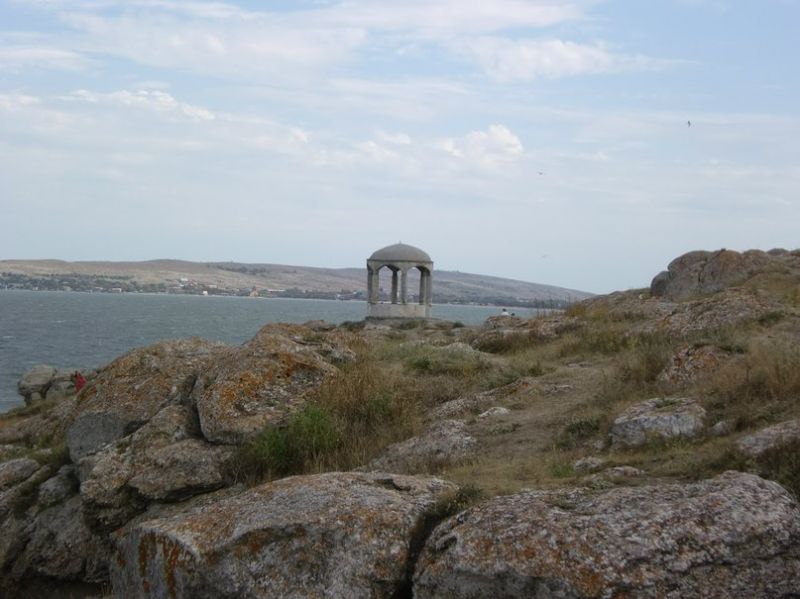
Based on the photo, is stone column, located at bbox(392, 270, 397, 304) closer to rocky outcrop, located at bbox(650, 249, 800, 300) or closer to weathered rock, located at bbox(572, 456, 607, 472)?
rocky outcrop, located at bbox(650, 249, 800, 300)

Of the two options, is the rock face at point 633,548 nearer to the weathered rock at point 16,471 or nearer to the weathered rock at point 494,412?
the weathered rock at point 494,412

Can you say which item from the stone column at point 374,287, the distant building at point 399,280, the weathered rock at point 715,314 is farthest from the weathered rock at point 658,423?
the stone column at point 374,287

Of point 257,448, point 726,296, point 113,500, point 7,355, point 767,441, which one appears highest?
point 726,296

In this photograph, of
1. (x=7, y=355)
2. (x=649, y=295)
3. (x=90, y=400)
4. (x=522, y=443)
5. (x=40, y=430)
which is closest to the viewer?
(x=522, y=443)

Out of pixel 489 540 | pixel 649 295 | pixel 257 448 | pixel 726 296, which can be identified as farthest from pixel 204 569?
pixel 649 295

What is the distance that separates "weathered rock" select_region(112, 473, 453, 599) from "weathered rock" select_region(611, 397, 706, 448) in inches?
79.6

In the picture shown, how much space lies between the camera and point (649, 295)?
21594 millimetres

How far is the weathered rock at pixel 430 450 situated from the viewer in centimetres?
864

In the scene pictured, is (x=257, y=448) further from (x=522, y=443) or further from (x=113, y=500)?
(x=522, y=443)

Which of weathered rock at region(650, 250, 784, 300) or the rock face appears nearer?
the rock face

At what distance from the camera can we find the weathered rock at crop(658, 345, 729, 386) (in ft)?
30.9

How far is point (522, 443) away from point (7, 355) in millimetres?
48893

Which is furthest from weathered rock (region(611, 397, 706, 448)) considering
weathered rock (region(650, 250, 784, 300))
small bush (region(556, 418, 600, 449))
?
weathered rock (region(650, 250, 784, 300))

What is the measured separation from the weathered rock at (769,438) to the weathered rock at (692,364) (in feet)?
8.13
